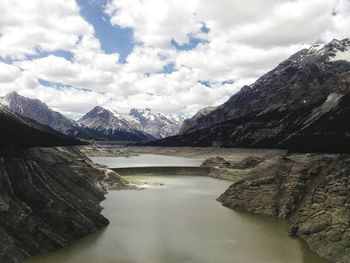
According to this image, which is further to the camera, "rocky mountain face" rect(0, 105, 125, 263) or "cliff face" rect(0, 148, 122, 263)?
"rocky mountain face" rect(0, 105, 125, 263)

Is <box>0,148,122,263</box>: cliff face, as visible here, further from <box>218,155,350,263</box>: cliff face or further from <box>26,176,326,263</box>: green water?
<box>218,155,350,263</box>: cliff face

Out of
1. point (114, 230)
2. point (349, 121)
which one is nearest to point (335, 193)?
point (114, 230)

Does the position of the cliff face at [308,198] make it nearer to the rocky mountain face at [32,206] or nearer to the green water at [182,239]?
the green water at [182,239]

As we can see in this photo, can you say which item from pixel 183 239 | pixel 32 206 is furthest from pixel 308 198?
pixel 32 206

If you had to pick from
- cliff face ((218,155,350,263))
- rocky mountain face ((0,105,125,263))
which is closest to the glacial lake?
rocky mountain face ((0,105,125,263))

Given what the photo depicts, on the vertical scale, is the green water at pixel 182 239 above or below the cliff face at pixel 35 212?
below

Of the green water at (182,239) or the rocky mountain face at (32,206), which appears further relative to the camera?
the rocky mountain face at (32,206)

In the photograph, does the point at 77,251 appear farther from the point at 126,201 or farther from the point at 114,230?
the point at 126,201

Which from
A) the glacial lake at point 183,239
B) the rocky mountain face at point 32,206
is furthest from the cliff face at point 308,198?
the rocky mountain face at point 32,206
